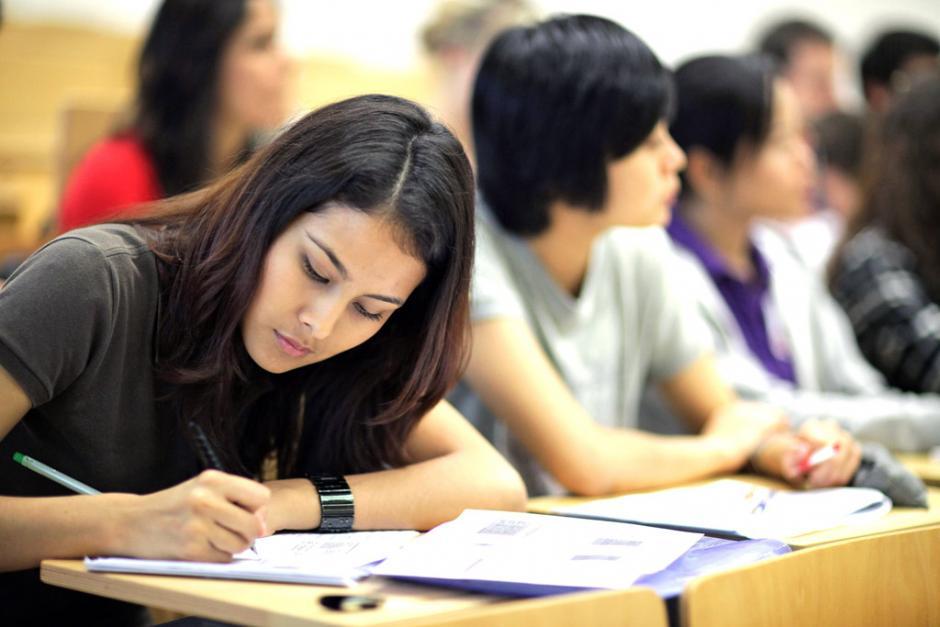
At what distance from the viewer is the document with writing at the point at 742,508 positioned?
4.88ft

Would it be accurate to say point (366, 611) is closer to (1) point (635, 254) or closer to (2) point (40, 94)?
(1) point (635, 254)

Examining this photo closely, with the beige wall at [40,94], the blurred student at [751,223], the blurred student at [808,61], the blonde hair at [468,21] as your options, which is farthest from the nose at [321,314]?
the blurred student at [808,61]

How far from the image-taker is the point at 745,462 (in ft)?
6.51

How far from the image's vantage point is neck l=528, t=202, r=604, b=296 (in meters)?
2.05

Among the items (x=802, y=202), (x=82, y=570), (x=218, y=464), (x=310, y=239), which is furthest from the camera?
(x=802, y=202)

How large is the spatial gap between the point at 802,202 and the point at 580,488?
3.89 feet

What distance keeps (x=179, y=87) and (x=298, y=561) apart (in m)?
1.89

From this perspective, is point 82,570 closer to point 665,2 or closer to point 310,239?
point 310,239

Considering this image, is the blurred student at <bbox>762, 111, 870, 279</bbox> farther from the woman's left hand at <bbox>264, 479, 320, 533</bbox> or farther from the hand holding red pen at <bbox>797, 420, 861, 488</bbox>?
the woman's left hand at <bbox>264, 479, 320, 533</bbox>

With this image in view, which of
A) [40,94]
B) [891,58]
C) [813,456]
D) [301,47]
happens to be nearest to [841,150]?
[891,58]

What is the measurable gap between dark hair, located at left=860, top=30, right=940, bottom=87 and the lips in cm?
357

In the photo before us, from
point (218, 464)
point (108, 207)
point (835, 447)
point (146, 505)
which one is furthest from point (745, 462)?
point (108, 207)

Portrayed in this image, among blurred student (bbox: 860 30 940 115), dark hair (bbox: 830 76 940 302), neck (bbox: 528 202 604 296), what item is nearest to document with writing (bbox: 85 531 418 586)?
neck (bbox: 528 202 604 296)

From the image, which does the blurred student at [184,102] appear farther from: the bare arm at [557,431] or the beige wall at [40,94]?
the bare arm at [557,431]
